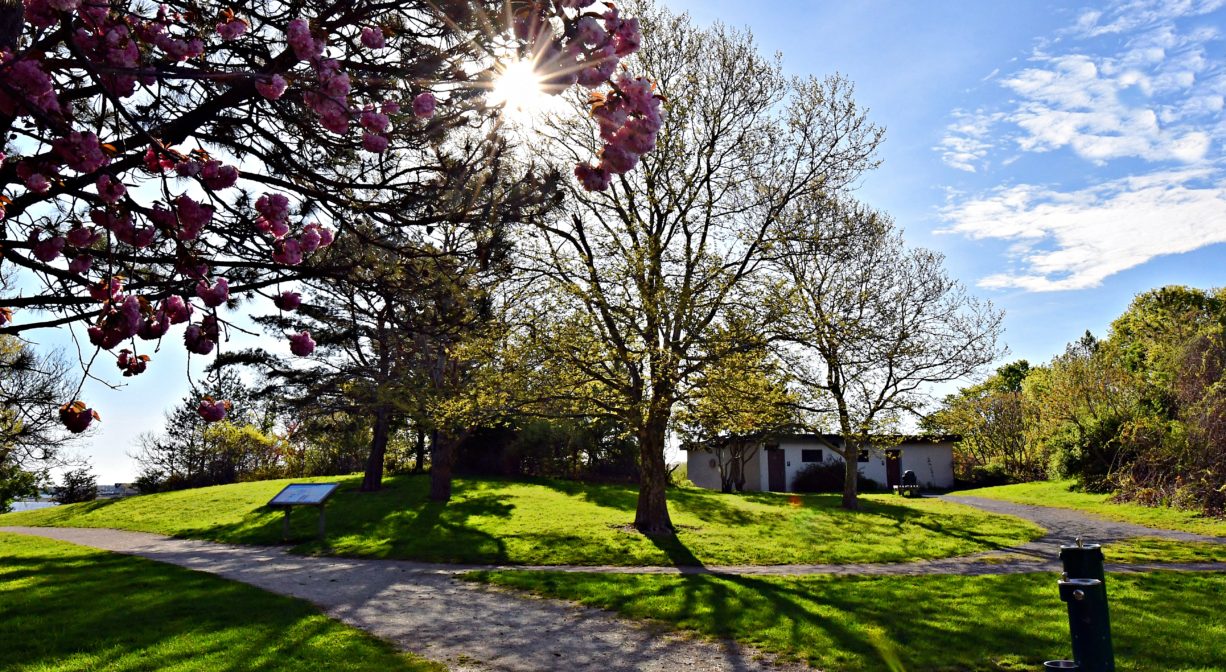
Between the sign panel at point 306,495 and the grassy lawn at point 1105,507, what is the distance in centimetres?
2098

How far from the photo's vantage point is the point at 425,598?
998 cm

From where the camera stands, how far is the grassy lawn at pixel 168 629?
6465 millimetres

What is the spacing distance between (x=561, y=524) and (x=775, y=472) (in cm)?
2258

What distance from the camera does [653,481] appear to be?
55.9ft

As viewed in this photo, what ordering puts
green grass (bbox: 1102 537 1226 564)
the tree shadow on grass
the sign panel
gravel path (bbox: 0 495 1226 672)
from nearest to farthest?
gravel path (bbox: 0 495 1226 672), green grass (bbox: 1102 537 1226 564), the tree shadow on grass, the sign panel

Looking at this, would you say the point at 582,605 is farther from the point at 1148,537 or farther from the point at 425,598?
the point at 1148,537

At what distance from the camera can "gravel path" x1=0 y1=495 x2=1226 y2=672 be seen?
6.88 m

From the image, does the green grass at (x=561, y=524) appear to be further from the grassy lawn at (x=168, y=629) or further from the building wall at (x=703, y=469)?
the building wall at (x=703, y=469)

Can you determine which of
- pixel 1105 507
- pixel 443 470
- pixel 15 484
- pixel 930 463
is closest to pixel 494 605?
pixel 443 470

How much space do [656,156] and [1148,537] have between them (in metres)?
14.6

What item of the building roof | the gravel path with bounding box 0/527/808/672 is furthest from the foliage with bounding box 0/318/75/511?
the building roof

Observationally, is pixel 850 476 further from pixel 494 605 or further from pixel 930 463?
pixel 930 463

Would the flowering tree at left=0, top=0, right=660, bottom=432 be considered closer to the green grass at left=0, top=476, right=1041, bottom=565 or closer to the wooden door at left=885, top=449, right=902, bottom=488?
the green grass at left=0, top=476, right=1041, bottom=565

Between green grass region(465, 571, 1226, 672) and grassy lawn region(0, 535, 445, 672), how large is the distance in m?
3.49
